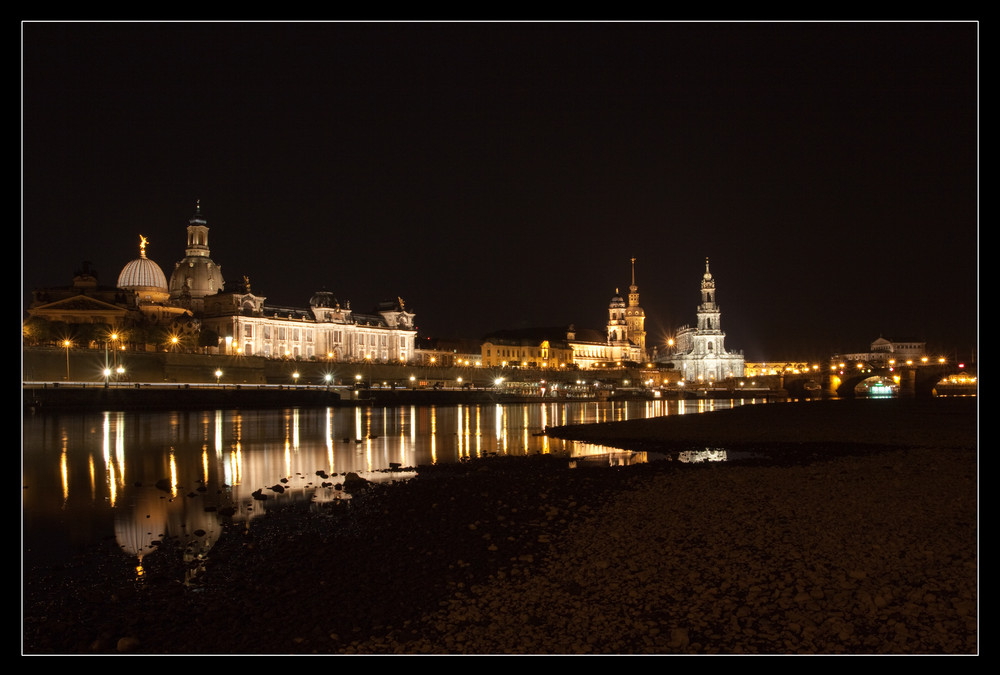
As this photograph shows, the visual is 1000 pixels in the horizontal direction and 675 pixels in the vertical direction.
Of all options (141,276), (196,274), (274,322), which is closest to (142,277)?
(141,276)

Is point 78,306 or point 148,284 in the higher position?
point 148,284

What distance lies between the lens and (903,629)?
27.6ft

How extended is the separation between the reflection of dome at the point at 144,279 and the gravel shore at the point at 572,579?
404ft

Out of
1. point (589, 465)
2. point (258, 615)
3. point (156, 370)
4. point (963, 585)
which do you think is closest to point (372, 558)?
point (258, 615)

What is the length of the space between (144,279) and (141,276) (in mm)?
799

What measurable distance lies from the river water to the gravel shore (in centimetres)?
209

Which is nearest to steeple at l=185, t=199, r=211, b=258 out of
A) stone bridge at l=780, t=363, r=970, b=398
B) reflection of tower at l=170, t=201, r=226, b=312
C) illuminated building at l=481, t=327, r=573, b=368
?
reflection of tower at l=170, t=201, r=226, b=312

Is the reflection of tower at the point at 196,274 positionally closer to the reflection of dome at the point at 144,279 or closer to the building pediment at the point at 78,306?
the reflection of dome at the point at 144,279

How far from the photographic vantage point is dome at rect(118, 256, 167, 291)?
127062 millimetres

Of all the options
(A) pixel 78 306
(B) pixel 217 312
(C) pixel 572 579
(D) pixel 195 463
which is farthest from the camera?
(B) pixel 217 312

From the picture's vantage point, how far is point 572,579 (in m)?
10.8

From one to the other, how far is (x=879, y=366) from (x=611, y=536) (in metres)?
113

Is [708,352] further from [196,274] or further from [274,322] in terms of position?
[196,274]

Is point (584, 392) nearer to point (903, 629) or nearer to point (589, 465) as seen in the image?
point (589, 465)
